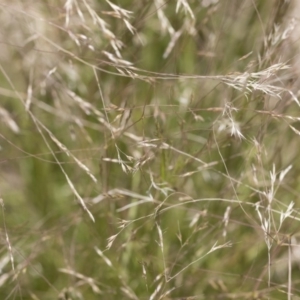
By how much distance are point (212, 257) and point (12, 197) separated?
0.47 m

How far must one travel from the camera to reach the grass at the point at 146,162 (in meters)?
0.94

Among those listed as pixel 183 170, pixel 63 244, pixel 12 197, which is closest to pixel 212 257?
pixel 183 170

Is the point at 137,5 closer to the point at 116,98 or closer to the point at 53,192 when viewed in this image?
the point at 116,98

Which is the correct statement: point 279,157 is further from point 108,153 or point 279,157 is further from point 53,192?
point 53,192

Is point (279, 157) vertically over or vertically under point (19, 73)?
under

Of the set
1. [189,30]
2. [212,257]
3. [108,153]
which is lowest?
[212,257]

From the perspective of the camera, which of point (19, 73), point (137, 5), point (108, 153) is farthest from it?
point (19, 73)

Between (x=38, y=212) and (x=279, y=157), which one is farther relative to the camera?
(x=38, y=212)

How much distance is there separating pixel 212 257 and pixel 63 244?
0.31 metres

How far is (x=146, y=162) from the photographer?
920 mm

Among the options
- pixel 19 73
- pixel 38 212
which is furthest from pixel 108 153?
pixel 19 73

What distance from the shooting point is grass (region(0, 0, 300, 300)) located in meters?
0.94

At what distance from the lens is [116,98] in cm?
114

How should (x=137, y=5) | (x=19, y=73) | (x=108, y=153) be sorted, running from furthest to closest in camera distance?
(x=19, y=73) < (x=137, y=5) < (x=108, y=153)
